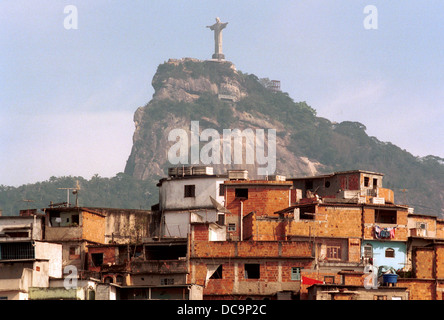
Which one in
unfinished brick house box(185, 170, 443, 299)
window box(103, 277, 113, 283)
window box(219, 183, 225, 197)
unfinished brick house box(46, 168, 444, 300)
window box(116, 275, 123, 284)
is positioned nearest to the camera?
unfinished brick house box(46, 168, 444, 300)

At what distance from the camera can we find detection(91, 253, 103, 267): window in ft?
205

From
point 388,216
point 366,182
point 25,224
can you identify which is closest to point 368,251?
point 388,216

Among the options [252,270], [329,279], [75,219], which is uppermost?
[75,219]

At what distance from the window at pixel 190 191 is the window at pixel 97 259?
9.87m

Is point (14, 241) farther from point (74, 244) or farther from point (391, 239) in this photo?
point (391, 239)

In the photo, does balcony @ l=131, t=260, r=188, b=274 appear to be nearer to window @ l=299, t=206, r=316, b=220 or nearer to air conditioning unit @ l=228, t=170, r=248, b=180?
window @ l=299, t=206, r=316, b=220

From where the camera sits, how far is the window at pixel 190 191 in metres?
70.2

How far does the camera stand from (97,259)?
62656mm

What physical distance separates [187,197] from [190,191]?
500mm

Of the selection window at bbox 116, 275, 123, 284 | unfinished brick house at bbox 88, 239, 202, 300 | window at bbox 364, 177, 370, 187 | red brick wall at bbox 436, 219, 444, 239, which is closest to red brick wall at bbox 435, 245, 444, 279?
red brick wall at bbox 436, 219, 444, 239

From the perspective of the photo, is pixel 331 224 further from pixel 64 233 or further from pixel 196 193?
pixel 64 233

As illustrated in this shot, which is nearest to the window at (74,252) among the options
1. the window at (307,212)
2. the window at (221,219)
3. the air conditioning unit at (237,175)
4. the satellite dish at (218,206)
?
the window at (221,219)

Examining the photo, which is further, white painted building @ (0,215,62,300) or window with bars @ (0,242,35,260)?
window with bars @ (0,242,35,260)

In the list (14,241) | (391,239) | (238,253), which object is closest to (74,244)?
(14,241)
